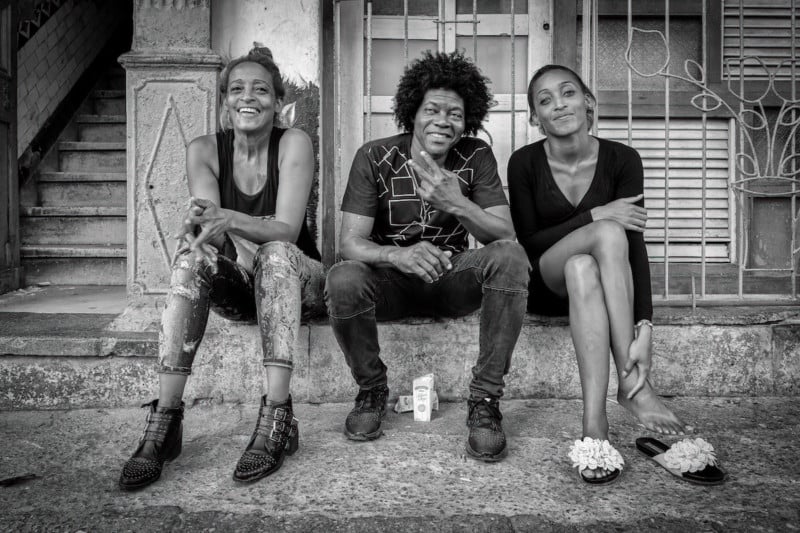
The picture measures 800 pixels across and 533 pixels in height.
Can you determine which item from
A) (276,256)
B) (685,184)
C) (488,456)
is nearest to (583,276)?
(488,456)

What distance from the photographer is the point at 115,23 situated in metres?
7.18

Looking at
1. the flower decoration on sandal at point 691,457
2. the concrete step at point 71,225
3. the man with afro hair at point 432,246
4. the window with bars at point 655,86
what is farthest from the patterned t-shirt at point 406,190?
the concrete step at point 71,225

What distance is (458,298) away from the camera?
8.43 feet

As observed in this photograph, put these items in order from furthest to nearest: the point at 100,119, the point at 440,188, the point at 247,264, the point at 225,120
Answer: the point at 100,119 → the point at 225,120 → the point at 247,264 → the point at 440,188

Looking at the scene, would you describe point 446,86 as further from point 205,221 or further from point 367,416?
point 367,416

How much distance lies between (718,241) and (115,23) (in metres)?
6.74

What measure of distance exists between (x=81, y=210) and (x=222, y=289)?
3.21 m

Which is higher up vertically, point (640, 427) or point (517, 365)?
point (517, 365)

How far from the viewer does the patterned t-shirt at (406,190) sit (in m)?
2.66

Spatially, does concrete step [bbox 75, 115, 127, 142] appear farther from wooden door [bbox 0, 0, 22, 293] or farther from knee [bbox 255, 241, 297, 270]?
knee [bbox 255, 241, 297, 270]

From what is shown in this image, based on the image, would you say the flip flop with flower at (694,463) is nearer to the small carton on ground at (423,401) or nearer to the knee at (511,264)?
the knee at (511,264)

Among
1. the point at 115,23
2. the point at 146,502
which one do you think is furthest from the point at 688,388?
the point at 115,23

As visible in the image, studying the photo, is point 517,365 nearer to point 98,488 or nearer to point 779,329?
point 779,329

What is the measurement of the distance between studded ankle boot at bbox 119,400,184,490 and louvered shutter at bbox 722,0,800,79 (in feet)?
13.5
